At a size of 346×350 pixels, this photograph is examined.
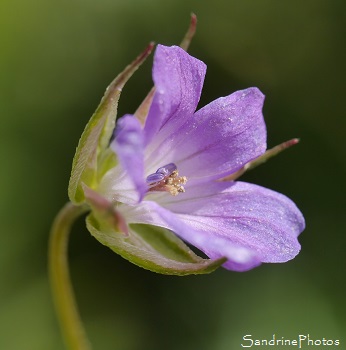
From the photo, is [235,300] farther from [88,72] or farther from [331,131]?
[88,72]

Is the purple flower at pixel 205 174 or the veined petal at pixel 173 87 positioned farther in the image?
the purple flower at pixel 205 174

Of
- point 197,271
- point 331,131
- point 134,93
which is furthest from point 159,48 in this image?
→ point 331,131

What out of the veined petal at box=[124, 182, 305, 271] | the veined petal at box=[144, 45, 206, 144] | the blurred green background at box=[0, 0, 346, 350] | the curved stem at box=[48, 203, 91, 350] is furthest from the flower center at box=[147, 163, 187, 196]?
the blurred green background at box=[0, 0, 346, 350]

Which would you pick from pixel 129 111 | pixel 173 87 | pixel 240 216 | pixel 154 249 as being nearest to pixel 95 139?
pixel 173 87

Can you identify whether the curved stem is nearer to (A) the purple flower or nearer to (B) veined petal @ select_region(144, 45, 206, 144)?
(A) the purple flower

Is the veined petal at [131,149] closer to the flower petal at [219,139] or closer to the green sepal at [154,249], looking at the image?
the green sepal at [154,249]

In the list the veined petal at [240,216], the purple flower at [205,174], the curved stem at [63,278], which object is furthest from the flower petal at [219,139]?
the curved stem at [63,278]

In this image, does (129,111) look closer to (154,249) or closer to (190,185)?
(190,185)
